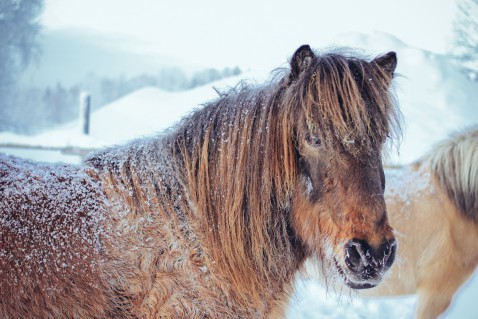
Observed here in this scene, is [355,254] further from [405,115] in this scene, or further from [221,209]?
[405,115]

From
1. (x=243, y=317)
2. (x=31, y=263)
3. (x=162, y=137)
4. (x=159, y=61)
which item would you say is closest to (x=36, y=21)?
(x=159, y=61)

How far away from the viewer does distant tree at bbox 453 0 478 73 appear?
4855 millimetres

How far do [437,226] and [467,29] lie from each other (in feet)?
9.84

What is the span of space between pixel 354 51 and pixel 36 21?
5342 millimetres

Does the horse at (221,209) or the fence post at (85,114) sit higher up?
the horse at (221,209)

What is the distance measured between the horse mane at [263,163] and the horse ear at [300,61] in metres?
0.02

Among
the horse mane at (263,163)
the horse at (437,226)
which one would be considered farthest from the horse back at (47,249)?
the horse at (437,226)

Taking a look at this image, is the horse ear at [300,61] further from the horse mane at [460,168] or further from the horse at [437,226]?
the horse mane at [460,168]

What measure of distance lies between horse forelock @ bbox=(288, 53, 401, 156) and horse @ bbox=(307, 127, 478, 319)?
6.62 feet

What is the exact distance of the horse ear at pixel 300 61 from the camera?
59.4 inches

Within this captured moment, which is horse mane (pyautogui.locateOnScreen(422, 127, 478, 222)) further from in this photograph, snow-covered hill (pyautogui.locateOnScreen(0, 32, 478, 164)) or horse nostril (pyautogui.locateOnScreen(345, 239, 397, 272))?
horse nostril (pyautogui.locateOnScreen(345, 239, 397, 272))

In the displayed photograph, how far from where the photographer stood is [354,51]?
1.75 meters

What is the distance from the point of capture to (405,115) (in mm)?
4961

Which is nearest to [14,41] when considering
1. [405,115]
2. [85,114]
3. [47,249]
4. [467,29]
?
[85,114]
